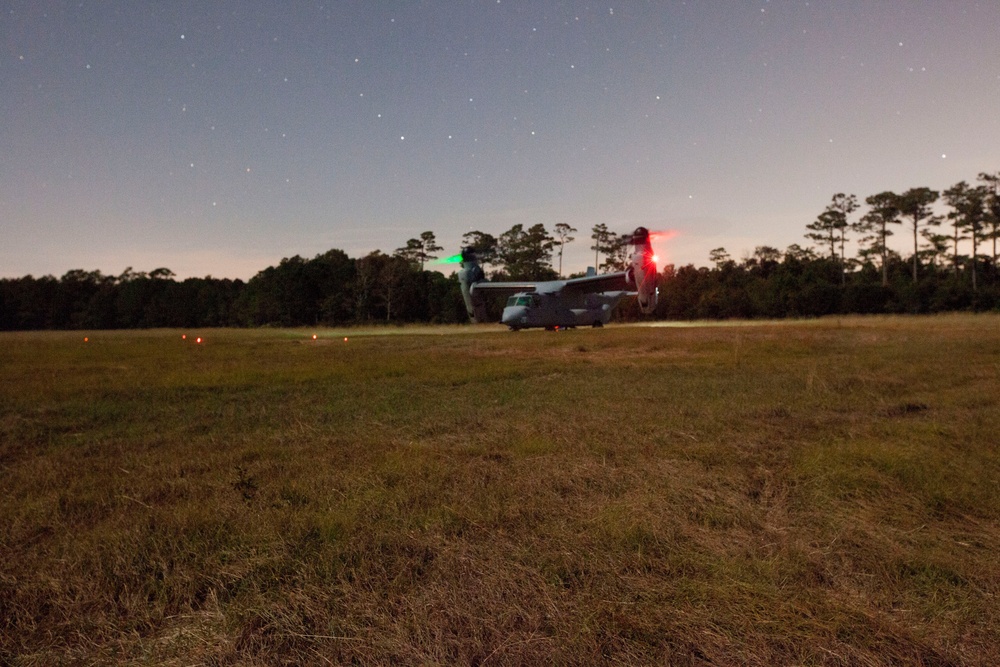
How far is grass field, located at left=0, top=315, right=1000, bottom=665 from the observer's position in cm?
265

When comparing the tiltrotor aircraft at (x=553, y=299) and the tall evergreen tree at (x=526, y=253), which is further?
the tall evergreen tree at (x=526, y=253)

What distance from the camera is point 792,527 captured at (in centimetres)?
399

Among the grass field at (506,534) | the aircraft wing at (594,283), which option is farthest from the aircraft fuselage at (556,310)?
the grass field at (506,534)

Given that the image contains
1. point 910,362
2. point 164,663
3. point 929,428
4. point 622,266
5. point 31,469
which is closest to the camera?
point 164,663

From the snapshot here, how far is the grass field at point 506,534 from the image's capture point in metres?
2.65

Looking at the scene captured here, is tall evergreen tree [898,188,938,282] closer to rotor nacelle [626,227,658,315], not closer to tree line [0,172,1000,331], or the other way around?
tree line [0,172,1000,331]

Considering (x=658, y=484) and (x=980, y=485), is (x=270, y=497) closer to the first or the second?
(x=658, y=484)

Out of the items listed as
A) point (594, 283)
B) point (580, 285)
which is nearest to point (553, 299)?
point (580, 285)

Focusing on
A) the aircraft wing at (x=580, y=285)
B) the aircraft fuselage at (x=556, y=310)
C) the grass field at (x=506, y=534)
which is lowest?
the grass field at (x=506, y=534)

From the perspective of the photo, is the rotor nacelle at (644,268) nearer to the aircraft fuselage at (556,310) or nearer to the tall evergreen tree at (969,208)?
the aircraft fuselage at (556,310)

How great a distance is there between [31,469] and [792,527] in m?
7.30

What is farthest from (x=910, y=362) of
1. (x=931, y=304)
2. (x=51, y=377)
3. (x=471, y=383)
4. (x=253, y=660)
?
(x=931, y=304)

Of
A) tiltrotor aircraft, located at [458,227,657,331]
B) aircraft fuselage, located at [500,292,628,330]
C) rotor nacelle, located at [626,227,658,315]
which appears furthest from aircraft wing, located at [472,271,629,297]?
rotor nacelle, located at [626,227,658,315]

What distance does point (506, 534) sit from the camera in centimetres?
383
